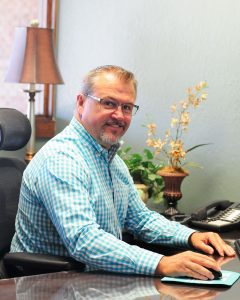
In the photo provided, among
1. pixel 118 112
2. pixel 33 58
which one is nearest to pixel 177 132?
pixel 33 58

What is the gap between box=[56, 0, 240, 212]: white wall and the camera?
2709 mm

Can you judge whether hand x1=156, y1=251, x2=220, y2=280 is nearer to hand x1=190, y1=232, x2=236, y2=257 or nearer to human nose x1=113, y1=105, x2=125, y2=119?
hand x1=190, y1=232, x2=236, y2=257

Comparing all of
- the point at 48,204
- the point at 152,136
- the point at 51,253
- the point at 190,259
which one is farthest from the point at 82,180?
the point at 152,136

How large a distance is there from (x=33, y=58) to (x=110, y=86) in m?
1.00

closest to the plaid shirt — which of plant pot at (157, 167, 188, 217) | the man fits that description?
the man

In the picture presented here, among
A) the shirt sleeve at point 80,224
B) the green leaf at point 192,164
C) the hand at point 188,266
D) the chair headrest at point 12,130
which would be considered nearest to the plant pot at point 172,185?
the green leaf at point 192,164

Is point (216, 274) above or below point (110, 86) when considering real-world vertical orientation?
below

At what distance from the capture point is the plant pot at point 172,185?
262 centimetres

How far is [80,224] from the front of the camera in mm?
1715

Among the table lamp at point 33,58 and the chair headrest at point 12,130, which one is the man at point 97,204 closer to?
the chair headrest at point 12,130

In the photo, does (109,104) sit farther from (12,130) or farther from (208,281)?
(208,281)

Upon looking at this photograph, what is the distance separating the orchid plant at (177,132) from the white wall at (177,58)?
45 mm

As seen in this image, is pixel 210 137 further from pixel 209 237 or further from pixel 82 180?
pixel 82 180

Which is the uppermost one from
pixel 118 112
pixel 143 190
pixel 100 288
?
pixel 118 112
